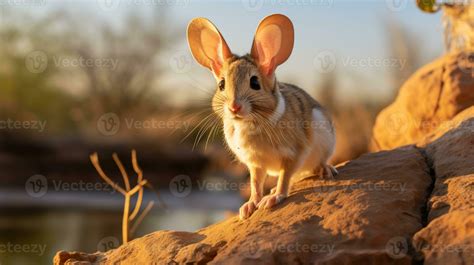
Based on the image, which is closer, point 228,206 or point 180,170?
point 228,206

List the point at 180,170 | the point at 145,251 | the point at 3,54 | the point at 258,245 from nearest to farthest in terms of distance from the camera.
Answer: the point at 258,245, the point at 145,251, the point at 180,170, the point at 3,54

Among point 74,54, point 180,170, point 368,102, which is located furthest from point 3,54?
point 368,102

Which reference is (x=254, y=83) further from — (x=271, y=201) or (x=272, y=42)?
(x=271, y=201)

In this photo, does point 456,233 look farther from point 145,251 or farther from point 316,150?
point 145,251

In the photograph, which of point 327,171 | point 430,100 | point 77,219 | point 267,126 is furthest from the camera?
point 77,219

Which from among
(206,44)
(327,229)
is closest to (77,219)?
(206,44)

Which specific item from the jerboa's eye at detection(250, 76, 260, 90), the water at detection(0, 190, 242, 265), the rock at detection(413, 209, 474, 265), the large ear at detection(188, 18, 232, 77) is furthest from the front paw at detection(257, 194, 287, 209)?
the water at detection(0, 190, 242, 265)
